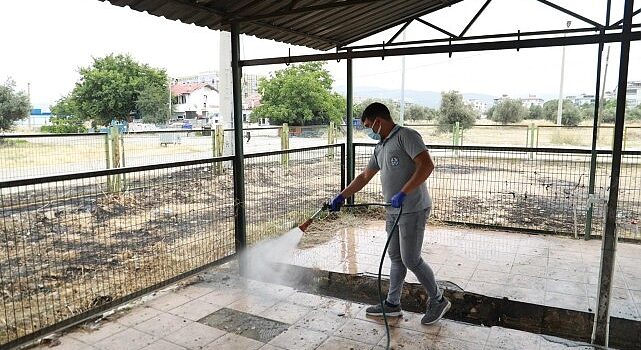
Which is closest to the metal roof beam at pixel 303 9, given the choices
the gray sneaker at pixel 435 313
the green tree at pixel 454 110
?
the gray sneaker at pixel 435 313

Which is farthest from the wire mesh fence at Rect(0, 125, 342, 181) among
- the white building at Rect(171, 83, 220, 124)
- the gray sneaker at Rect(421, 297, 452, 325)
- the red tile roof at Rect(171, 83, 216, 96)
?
the red tile roof at Rect(171, 83, 216, 96)

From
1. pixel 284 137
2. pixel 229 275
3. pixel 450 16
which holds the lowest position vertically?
pixel 229 275

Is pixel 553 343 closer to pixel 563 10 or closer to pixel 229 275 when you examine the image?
pixel 229 275

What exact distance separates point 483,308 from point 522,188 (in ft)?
18.3

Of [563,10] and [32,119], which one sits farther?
[32,119]

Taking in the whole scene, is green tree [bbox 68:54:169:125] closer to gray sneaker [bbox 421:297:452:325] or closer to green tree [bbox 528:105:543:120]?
green tree [bbox 528:105:543:120]

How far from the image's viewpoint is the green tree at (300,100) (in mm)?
26859

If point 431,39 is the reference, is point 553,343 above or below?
below

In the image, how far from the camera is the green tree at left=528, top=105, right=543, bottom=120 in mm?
30555

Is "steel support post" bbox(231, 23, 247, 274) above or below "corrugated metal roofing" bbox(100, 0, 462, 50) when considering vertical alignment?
below

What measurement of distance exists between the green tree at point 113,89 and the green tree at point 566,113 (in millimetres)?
28635

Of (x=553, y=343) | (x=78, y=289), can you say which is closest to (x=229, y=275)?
(x=78, y=289)

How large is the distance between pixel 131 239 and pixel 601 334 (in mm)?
4985

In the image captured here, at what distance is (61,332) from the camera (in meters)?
3.28
